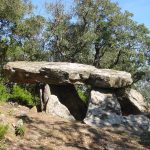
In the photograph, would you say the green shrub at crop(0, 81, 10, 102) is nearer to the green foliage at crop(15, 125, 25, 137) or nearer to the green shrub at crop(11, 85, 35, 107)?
the green shrub at crop(11, 85, 35, 107)

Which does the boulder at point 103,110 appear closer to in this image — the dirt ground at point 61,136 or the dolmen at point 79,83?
the dolmen at point 79,83

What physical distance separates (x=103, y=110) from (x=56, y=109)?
181cm

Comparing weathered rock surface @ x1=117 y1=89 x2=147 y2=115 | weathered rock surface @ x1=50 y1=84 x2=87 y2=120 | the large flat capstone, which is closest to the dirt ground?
the large flat capstone

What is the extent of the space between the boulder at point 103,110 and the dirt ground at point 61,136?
0.49 m

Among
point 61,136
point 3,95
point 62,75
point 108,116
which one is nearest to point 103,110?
point 108,116

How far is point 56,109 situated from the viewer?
15109 mm

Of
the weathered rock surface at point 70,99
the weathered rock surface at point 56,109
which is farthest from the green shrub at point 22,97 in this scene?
the weathered rock surface at point 56,109

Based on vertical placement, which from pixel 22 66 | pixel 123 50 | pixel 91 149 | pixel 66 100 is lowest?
pixel 91 149

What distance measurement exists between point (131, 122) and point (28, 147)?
504 centimetres

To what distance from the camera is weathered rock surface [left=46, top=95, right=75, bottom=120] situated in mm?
14945

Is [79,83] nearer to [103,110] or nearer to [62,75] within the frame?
[62,75]

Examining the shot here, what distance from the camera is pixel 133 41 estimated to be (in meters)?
29.4

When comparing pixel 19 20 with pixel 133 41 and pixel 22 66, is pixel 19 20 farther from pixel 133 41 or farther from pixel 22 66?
pixel 22 66

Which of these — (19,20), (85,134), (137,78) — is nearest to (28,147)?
(85,134)
